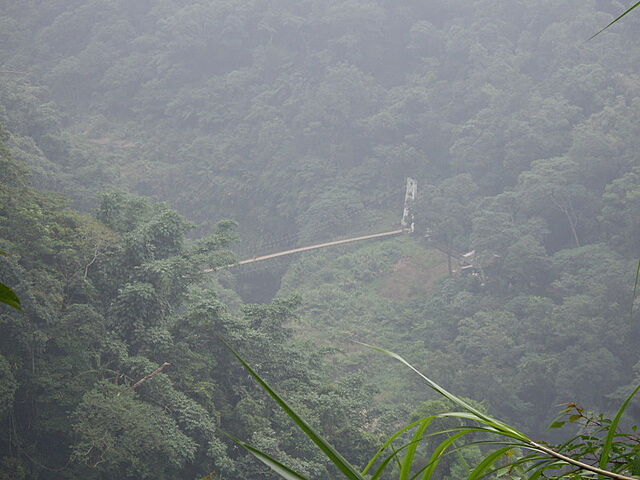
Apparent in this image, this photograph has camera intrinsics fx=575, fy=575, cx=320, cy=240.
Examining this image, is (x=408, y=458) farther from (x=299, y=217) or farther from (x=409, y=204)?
(x=299, y=217)

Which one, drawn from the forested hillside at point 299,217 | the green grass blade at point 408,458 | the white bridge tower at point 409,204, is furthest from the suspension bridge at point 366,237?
the green grass blade at point 408,458

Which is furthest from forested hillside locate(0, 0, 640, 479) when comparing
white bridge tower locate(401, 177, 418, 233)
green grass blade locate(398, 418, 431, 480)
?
green grass blade locate(398, 418, 431, 480)

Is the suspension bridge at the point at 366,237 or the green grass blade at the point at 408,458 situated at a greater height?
the green grass blade at the point at 408,458

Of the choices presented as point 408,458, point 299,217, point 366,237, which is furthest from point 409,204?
point 408,458

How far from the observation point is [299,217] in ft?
41.0

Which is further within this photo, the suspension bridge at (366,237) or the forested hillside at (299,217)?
the suspension bridge at (366,237)

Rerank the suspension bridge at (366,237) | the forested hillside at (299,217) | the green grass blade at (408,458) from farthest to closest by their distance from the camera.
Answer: the suspension bridge at (366,237)
the forested hillside at (299,217)
the green grass blade at (408,458)

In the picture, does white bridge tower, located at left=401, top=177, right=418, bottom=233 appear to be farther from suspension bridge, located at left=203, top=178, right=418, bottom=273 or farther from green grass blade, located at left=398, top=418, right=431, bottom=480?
green grass blade, located at left=398, top=418, right=431, bottom=480

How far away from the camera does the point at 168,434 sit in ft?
13.7

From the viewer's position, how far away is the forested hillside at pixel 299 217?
4637 millimetres

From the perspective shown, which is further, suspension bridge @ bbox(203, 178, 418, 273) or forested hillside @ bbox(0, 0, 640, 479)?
suspension bridge @ bbox(203, 178, 418, 273)

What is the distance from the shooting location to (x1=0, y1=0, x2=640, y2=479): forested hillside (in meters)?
4.64

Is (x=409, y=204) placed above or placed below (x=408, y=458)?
below

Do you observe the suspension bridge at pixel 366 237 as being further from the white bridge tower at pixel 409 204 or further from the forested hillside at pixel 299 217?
the forested hillside at pixel 299 217
